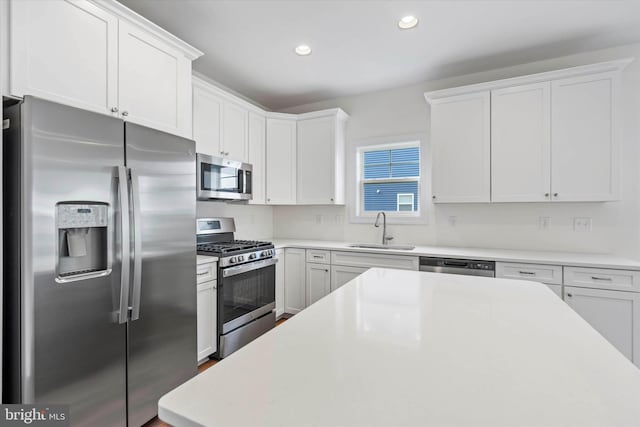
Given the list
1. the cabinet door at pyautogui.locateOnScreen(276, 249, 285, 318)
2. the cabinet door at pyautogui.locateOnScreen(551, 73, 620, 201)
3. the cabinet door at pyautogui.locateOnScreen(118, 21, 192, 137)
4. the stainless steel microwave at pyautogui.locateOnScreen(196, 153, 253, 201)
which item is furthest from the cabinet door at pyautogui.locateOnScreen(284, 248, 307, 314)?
the cabinet door at pyautogui.locateOnScreen(551, 73, 620, 201)

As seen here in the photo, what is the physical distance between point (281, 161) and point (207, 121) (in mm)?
1083

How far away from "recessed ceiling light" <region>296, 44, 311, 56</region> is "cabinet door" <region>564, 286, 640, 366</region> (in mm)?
2906

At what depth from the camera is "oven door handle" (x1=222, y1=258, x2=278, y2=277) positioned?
97.7 inches

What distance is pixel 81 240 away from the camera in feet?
4.70

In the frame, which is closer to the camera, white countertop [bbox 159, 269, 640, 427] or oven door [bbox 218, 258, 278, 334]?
white countertop [bbox 159, 269, 640, 427]

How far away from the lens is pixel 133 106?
74.5 inches

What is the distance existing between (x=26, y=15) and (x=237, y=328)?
2.38m

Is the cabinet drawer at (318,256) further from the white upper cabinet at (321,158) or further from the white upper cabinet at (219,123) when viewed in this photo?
the white upper cabinet at (219,123)

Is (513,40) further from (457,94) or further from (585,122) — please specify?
(585,122)

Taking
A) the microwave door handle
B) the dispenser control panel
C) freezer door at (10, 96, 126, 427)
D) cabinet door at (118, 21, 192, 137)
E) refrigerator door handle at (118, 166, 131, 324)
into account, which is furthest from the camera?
the microwave door handle

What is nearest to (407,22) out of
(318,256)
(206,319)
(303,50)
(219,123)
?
(303,50)

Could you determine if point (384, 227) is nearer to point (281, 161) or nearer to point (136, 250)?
point (281, 161)

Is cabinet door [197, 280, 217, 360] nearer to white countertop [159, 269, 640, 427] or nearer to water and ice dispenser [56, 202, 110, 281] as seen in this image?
water and ice dispenser [56, 202, 110, 281]

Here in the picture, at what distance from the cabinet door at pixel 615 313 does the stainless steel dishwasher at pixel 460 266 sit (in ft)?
1.85
